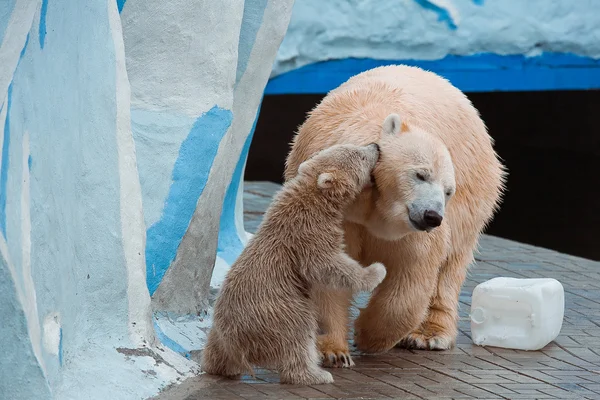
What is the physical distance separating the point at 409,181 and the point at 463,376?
0.93 meters

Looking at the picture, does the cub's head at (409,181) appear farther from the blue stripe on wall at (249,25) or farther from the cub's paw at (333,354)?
the blue stripe on wall at (249,25)

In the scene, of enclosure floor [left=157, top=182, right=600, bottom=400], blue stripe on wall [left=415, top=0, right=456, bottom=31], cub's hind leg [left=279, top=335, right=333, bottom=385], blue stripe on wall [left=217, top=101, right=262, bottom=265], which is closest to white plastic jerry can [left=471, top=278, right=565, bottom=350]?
enclosure floor [left=157, top=182, right=600, bottom=400]

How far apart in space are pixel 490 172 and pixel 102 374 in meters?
2.25

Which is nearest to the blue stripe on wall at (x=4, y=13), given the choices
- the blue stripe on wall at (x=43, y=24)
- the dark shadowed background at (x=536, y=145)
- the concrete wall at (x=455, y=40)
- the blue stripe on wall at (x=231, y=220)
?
the blue stripe on wall at (x=43, y=24)

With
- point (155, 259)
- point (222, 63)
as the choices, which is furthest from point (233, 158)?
point (155, 259)

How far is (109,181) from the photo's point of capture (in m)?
3.88

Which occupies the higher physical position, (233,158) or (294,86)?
(294,86)

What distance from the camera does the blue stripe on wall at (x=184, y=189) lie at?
14.8 ft

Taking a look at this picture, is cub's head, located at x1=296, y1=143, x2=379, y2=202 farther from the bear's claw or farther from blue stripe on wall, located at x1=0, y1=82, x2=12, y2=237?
blue stripe on wall, located at x1=0, y1=82, x2=12, y2=237

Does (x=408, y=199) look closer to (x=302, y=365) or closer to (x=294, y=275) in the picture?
(x=294, y=275)

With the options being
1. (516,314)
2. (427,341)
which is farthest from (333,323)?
(516,314)

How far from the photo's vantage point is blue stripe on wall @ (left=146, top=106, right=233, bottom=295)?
4508mm

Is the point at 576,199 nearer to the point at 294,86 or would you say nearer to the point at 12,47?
the point at 294,86

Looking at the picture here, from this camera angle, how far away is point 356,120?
418 cm
